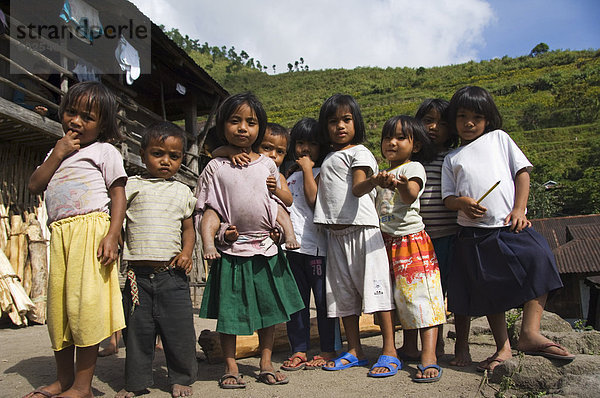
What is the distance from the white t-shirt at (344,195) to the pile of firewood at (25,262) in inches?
184

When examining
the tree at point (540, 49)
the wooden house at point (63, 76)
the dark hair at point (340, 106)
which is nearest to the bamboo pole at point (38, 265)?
the wooden house at point (63, 76)

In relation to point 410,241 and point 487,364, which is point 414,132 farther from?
point 487,364

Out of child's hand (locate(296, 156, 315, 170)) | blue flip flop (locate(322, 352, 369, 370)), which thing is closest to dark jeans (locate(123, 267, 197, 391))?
blue flip flop (locate(322, 352, 369, 370))

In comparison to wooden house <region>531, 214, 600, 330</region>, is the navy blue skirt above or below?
above

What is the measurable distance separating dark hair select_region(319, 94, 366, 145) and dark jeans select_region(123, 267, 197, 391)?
4.58 feet

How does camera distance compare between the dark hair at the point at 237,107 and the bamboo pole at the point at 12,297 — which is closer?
the dark hair at the point at 237,107

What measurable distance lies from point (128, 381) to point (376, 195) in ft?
6.10

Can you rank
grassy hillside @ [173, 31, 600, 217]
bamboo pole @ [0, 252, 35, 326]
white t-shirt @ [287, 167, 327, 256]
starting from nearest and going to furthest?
1. white t-shirt @ [287, 167, 327, 256]
2. bamboo pole @ [0, 252, 35, 326]
3. grassy hillside @ [173, 31, 600, 217]

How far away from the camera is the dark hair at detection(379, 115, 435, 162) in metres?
2.93

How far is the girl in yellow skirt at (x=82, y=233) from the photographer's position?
Answer: 2.20 metres

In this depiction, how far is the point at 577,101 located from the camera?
48000mm

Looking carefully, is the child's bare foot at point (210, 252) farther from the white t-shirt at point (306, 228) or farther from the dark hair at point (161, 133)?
the white t-shirt at point (306, 228)

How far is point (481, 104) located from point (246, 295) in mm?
1884

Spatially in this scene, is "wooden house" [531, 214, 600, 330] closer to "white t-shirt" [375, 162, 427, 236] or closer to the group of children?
the group of children
